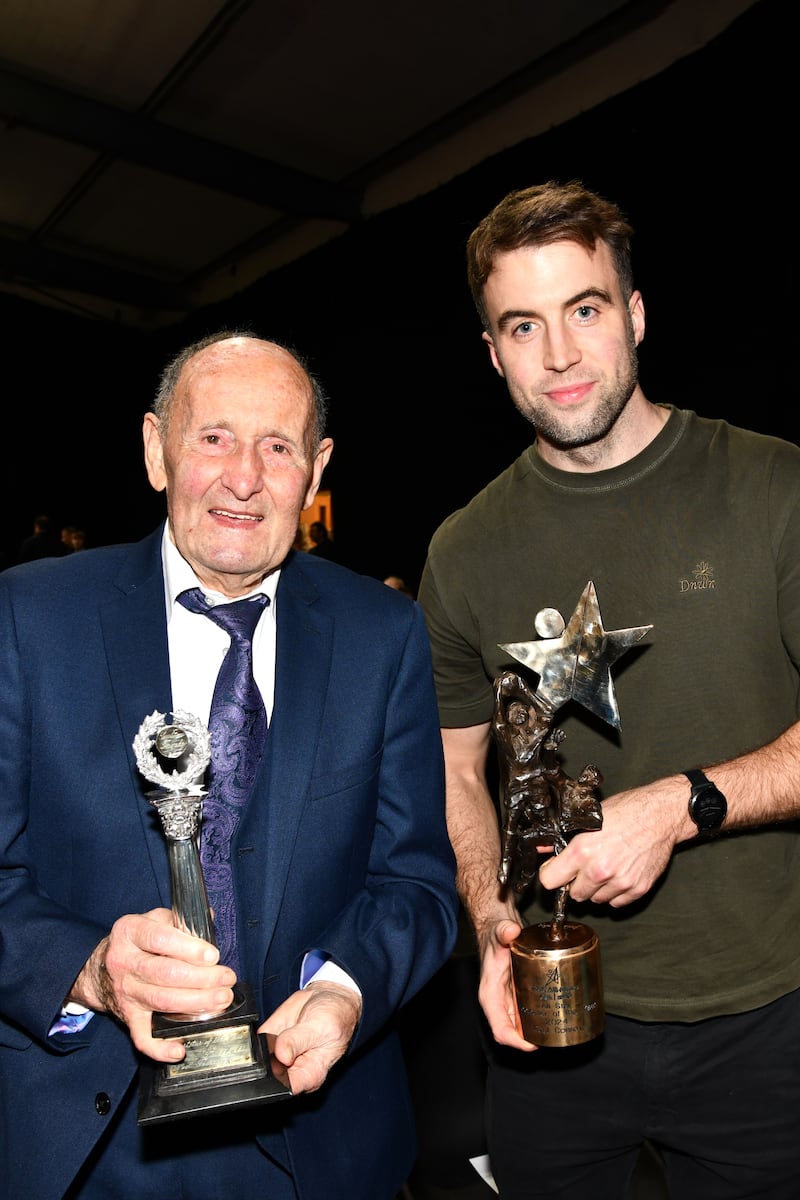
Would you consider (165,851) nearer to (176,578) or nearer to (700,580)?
(176,578)

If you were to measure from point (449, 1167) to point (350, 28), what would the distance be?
7650 mm

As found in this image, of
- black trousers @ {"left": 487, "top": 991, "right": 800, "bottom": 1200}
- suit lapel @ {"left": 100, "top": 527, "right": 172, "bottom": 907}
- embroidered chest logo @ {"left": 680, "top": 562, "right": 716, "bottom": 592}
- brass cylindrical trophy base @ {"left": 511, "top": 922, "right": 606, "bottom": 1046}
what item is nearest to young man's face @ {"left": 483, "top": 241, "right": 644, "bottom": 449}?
embroidered chest logo @ {"left": 680, "top": 562, "right": 716, "bottom": 592}

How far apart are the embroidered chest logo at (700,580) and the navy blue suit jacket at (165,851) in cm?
56

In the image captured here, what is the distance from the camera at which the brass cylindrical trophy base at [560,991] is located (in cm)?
158

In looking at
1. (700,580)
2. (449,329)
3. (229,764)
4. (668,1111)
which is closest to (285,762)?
(229,764)

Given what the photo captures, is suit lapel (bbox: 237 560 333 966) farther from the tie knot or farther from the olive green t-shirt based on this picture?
the olive green t-shirt

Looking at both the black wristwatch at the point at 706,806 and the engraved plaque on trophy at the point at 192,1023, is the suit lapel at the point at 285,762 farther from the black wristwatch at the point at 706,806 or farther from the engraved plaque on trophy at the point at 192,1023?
the black wristwatch at the point at 706,806

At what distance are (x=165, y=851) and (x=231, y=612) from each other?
39cm

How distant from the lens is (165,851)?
1533mm

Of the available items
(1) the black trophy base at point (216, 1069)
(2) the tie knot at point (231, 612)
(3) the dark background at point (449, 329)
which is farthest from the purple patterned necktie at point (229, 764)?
(3) the dark background at point (449, 329)

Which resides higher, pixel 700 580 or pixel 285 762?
pixel 700 580

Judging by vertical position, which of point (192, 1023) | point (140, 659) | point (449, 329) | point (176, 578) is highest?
point (449, 329)

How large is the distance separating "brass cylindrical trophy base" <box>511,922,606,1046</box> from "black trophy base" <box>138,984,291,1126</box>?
17.9 inches

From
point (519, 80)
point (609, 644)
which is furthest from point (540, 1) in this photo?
point (609, 644)
